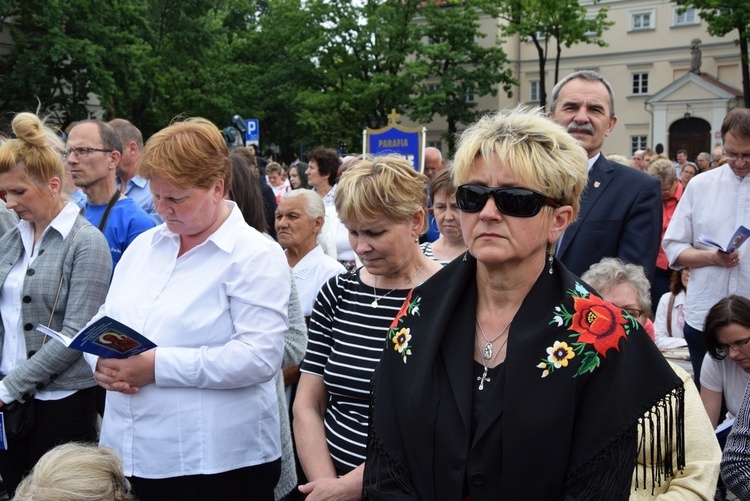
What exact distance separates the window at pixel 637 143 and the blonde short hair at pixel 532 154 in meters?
47.6

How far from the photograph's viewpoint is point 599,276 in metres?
3.35

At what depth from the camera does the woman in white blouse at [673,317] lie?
234 inches

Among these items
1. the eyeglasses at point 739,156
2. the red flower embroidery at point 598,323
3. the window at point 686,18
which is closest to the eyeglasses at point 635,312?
the red flower embroidery at point 598,323

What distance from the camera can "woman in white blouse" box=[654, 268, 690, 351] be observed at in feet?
19.5

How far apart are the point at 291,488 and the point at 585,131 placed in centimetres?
225

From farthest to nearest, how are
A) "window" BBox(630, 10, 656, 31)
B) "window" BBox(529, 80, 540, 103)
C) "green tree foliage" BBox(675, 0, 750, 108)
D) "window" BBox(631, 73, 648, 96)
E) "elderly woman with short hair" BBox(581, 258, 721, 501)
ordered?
"window" BBox(529, 80, 540, 103)
"window" BBox(631, 73, 648, 96)
"window" BBox(630, 10, 656, 31)
"green tree foliage" BBox(675, 0, 750, 108)
"elderly woman with short hair" BBox(581, 258, 721, 501)

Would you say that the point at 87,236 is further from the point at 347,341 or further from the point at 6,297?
the point at 347,341

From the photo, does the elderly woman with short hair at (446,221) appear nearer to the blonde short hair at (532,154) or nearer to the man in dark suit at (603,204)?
the man in dark suit at (603,204)

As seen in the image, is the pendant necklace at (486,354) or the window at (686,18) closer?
the pendant necklace at (486,354)

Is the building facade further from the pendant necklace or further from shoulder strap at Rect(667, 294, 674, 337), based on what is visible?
the pendant necklace

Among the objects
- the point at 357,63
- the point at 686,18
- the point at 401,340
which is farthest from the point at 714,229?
the point at 686,18

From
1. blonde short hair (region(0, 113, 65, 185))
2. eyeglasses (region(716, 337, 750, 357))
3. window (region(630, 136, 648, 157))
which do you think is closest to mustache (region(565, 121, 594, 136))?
eyeglasses (region(716, 337, 750, 357))

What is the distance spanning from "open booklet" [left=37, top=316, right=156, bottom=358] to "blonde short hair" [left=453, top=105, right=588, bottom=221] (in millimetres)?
1262

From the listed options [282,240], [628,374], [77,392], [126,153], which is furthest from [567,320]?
[126,153]
